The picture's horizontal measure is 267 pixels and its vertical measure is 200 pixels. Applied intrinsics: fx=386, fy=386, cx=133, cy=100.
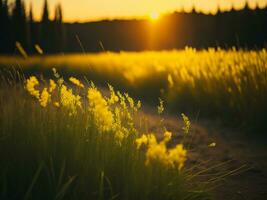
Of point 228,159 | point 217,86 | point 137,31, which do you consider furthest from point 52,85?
point 137,31

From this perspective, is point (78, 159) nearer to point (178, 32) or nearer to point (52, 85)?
point (52, 85)

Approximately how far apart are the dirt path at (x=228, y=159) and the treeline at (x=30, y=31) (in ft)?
84.0

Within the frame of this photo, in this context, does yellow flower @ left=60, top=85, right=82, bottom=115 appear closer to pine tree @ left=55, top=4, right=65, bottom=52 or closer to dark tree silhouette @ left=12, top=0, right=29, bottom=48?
dark tree silhouette @ left=12, top=0, right=29, bottom=48

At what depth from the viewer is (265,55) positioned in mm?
5848

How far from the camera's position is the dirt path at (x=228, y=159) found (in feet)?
9.61

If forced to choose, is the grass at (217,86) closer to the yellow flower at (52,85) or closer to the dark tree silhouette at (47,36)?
the yellow flower at (52,85)

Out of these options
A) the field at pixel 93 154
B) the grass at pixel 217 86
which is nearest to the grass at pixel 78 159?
the field at pixel 93 154

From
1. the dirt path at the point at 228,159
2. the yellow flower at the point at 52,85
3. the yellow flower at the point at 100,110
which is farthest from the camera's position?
the dirt path at the point at 228,159

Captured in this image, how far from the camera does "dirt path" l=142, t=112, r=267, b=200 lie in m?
2.93

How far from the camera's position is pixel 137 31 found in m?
60.9

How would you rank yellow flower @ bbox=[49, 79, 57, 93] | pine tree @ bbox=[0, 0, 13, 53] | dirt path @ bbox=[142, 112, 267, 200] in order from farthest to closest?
pine tree @ bbox=[0, 0, 13, 53] < dirt path @ bbox=[142, 112, 267, 200] < yellow flower @ bbox=[49, 79, 57, 93]

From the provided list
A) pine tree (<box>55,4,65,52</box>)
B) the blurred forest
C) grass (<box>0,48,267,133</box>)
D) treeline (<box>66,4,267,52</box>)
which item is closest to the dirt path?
grass (<box>0,48,267,133</box>)

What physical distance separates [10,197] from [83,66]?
12938mm

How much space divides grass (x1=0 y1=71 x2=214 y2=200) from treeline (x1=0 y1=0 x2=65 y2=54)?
27483 mm
